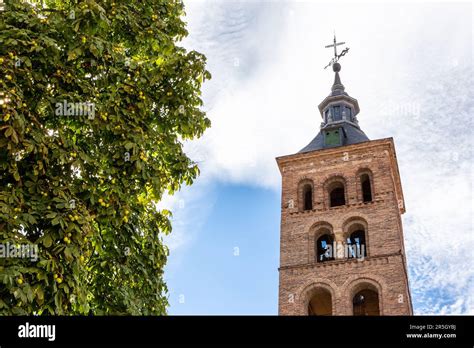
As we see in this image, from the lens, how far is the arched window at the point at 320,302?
26906 mm

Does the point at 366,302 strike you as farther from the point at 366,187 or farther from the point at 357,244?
the point at 366,187

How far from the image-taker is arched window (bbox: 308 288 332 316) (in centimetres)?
2691

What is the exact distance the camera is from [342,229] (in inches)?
1116

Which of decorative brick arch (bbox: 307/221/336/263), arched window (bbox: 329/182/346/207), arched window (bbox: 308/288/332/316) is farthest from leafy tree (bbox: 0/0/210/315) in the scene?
arched window (bbox: 329/182/346/207)

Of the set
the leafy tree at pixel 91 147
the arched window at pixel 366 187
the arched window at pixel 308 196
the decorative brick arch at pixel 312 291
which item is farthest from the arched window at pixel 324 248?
the leafy tree at pixel 91 147

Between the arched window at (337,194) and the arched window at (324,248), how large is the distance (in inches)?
88.8

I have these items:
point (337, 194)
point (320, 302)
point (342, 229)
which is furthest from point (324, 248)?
point (337, 194)

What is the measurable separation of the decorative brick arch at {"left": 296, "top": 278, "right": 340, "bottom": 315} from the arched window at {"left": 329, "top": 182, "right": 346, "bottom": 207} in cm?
530

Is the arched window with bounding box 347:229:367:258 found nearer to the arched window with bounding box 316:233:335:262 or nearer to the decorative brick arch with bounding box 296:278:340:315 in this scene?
the arched window with bounding box 316:233:335:262

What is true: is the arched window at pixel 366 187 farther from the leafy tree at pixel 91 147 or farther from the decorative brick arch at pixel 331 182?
the leafy tree at pixel 91 147

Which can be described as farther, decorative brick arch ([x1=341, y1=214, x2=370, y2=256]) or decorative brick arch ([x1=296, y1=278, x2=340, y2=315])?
decorative brick arch ([x1=341, y1=214, x2=370, y2=256])

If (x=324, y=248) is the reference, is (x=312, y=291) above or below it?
below

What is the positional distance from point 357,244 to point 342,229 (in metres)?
0.92
